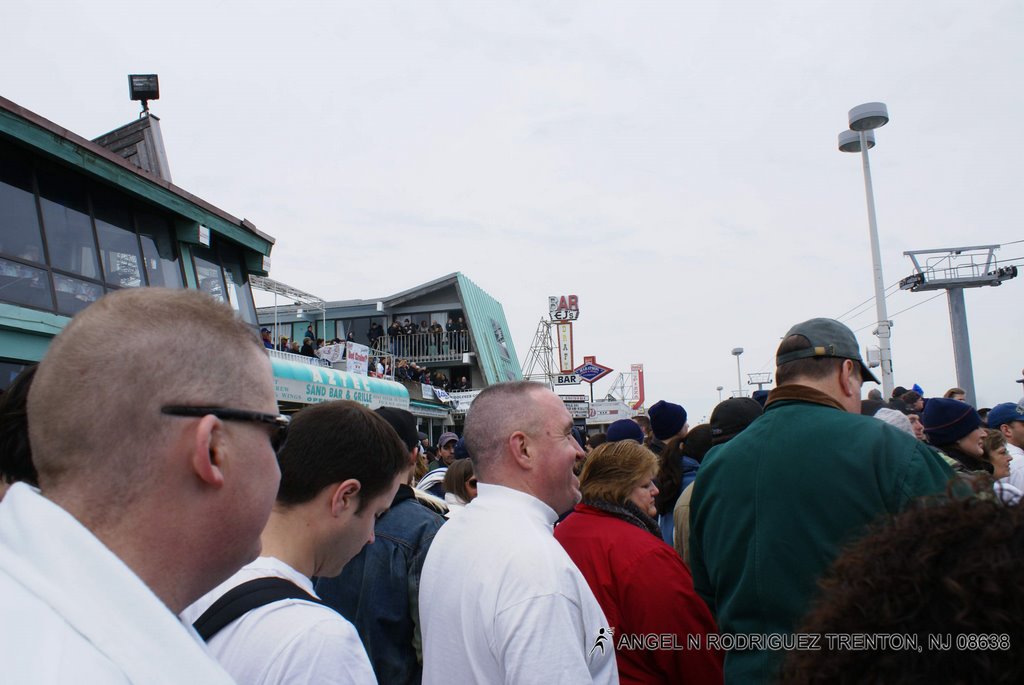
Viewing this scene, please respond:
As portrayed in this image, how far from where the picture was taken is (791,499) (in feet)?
8.40

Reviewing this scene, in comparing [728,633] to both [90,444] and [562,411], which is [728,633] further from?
[90,444]

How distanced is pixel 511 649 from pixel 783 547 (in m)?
1.07

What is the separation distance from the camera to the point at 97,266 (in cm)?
1177

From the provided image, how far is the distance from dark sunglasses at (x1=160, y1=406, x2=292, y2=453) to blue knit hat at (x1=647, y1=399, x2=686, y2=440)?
5.75 m

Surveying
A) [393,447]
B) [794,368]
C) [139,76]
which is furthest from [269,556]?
[139,76]

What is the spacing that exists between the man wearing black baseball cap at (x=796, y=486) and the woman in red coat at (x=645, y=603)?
145mm

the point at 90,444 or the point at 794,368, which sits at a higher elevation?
the point at 90,444

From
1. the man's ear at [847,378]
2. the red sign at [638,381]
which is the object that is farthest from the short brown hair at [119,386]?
the red sign at [638,381]

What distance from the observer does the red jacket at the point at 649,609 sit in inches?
116

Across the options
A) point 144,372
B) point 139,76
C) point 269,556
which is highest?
point 139,76

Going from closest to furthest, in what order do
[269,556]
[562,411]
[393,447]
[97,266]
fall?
[269,556] < [393,447] < [562,411] < [97,266]

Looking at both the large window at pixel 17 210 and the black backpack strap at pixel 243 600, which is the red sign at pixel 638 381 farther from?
the black backpack strap at pixel 243 600

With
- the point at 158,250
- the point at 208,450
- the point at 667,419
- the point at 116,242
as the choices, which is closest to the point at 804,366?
the point at 208,450

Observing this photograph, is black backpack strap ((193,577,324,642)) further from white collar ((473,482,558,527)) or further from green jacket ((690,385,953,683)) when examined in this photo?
green jacket ((690,385,953,683))
